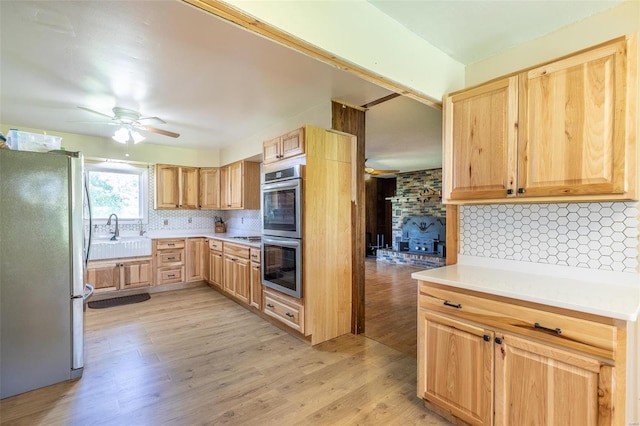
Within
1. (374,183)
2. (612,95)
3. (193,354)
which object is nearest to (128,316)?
(193,354)

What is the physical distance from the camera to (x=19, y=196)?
2029 mm

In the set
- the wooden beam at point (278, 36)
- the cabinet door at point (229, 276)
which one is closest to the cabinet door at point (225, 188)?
the cabinet door at point (229, 276)

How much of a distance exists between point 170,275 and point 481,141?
15.3 feet

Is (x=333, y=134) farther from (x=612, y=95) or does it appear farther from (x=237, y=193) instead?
(x=237, y=193)

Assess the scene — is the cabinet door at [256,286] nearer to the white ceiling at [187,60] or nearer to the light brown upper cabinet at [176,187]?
the white ceiling at [187,60]

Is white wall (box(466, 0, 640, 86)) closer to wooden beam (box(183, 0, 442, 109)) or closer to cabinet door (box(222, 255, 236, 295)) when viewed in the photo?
wooden beam (box(183, 0, 442, 109))

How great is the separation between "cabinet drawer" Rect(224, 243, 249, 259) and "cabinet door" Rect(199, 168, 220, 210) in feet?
4.49

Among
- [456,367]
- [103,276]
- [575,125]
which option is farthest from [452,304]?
[103,276]

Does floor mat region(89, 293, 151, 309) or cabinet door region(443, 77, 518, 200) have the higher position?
cabinet door region(443, 77, 518, 200)

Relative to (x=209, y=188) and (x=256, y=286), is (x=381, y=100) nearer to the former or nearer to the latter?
(x=256, y=286)

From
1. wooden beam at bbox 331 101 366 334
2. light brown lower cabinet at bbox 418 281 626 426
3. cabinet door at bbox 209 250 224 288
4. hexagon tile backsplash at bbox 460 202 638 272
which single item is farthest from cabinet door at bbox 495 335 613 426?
cabinet door at bbox 209 250 224 288

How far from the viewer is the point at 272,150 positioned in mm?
3137

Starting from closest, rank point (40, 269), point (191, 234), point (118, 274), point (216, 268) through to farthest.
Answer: point (40, 269)
point (118, 274)
point (216, 268)
point (191, 234)

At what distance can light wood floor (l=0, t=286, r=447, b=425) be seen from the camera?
178cm
